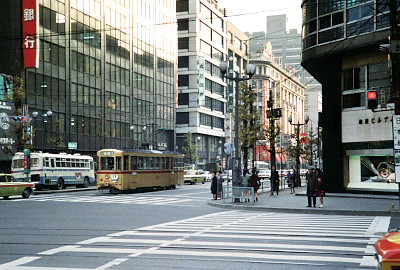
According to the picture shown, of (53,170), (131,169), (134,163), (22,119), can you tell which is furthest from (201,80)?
(131,169)

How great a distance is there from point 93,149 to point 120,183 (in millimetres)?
27197

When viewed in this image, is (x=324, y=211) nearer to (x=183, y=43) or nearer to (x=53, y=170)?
(x=53, y=170)

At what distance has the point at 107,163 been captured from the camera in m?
36.7

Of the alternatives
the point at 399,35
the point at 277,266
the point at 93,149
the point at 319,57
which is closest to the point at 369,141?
the point at 319,57

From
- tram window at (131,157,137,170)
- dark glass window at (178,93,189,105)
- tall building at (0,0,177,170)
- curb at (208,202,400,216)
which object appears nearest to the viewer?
curb at (208,202,400,216)

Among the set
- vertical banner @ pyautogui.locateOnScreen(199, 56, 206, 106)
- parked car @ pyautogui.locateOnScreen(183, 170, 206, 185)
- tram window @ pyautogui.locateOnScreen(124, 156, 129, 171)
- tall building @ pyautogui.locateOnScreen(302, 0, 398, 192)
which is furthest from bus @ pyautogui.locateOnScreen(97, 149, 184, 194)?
vertical banner @ pyautogui.locateOnScreen(199, 56, 206, 106)

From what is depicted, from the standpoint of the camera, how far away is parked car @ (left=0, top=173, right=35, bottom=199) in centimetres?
2923

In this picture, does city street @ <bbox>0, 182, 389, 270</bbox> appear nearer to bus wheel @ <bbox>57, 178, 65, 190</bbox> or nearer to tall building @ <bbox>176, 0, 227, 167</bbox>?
A: bus wheel @ <bbox>57, 178, 65, 190</bbox>

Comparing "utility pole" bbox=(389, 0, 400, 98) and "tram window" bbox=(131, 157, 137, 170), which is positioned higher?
"utility pole" bbox=(389, 0, 400, 98)

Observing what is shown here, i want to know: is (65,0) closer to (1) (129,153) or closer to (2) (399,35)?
(1) (129,153)

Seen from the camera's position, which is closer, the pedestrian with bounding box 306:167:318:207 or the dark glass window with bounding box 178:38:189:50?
the pedestrian with bounding box 306:167:318:207

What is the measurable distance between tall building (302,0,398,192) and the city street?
12088 millimetres

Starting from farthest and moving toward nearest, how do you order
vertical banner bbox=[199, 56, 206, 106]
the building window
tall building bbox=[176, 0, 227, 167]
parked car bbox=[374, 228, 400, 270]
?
the building window
tall building bbox=[176, 0, 227, 167]
vertical banner bbox=[199, 56, 206, 106]
parked car bbox=[374, 228, 400, 270]

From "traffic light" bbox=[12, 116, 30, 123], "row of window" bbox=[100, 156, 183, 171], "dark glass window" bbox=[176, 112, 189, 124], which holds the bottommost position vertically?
"row of window" bbox=[100, 156, 183, 171]
